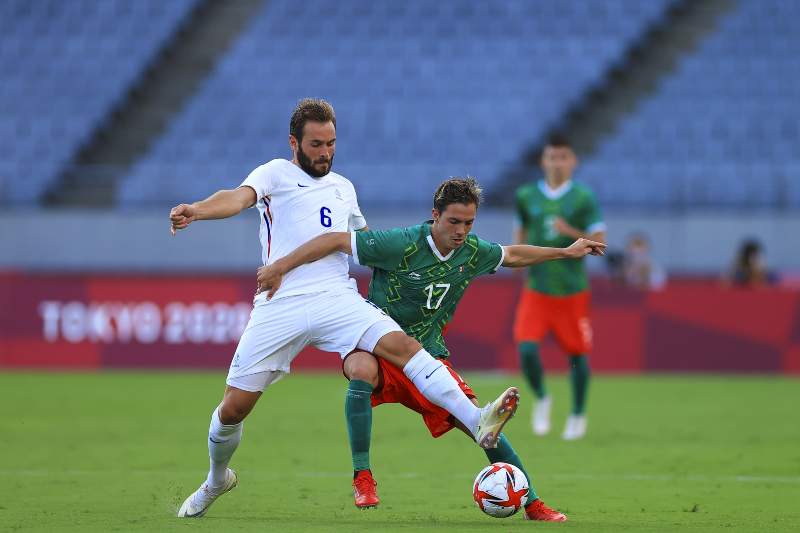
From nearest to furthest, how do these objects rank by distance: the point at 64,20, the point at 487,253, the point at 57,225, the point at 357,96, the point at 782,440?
the point at 487,253, the point at 782,440, the point at 57,225, the point at 357,96, the point at 64,20

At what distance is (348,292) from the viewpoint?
269 inches

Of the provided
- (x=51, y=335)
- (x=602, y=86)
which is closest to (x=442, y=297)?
(x=51, y=335)

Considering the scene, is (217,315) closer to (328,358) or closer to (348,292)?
(328,358)

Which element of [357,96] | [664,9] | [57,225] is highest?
[664,9]

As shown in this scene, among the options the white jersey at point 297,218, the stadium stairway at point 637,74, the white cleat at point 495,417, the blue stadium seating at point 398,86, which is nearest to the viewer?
the white cleat at point 495,417

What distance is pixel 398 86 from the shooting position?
22.4m

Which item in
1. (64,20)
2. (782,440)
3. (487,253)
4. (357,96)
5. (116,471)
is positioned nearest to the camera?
(487,253)

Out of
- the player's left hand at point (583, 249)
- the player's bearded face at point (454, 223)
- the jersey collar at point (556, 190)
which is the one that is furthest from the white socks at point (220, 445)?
A: the jersey collar at point (556, 190)

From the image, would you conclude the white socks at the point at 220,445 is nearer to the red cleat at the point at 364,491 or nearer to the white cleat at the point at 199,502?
the white cleat at the point at 199,502

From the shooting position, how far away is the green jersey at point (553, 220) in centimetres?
1098

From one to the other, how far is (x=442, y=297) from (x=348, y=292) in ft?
1.60

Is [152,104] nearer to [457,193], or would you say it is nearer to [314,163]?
[314,163]

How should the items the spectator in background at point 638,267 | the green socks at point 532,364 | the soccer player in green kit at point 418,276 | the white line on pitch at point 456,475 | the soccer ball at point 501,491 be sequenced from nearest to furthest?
the soccer ball at point 501,491
the soccer player in green kit at point 418,276
the white line on pitch at point 456,475
the green socks at point 532,364
the spectator in background at point 638,267

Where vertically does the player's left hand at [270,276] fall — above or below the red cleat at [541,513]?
above
